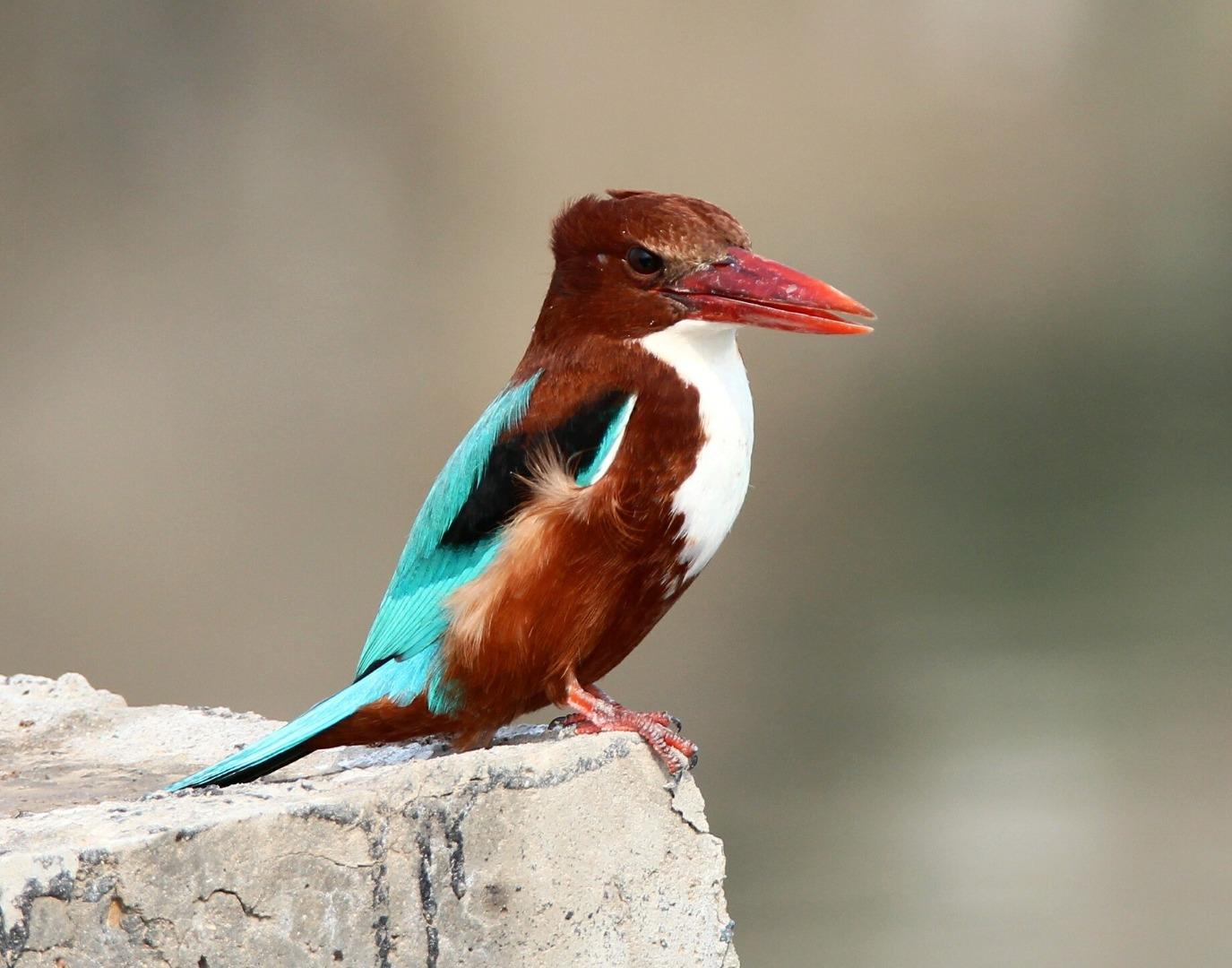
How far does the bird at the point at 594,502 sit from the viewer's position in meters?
1.99

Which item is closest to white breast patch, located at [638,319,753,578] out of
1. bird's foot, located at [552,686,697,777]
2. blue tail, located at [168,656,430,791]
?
bird's foot, located at [552,686,697,777]

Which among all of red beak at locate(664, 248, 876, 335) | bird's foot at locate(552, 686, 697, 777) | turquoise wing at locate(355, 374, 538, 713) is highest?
red beak at locate(664, 248, 876, 335)

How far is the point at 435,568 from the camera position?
2.10m

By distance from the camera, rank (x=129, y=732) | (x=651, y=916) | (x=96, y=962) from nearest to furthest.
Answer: (x=96, y=962), (x=651, y=916), (x=129, y=732)

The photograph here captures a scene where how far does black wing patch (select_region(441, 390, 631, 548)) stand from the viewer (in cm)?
202

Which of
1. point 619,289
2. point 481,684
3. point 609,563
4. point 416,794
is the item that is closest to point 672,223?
point 619,289

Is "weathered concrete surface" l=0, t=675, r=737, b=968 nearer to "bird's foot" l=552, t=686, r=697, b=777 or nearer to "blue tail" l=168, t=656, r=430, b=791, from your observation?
"bird's foot" l=552, t=686, r=697, b=777

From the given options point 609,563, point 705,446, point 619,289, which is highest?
point 619,289

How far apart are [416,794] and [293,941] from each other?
190 millimetres

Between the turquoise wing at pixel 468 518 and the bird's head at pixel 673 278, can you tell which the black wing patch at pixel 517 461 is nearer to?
the turquoise wing at pixel 468 518

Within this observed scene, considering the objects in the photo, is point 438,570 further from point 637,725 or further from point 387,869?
point 387,869

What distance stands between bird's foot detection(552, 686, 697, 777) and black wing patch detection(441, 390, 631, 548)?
0.24 meters

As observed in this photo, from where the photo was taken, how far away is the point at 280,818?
1.64 m

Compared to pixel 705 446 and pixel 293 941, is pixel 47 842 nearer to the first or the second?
pixel 293 941
